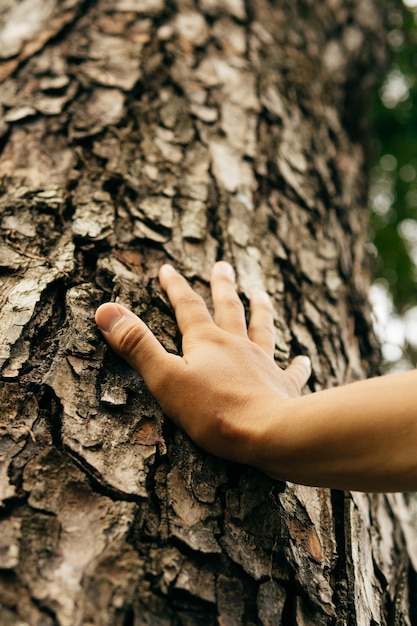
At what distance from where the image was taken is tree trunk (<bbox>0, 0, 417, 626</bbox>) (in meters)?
0.90

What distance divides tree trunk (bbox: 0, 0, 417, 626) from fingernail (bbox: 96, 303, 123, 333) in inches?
2.2

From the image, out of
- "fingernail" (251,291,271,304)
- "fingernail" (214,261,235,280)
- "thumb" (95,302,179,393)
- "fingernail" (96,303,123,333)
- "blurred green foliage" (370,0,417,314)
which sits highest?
"blurred green foliage" (370,0,417,314)

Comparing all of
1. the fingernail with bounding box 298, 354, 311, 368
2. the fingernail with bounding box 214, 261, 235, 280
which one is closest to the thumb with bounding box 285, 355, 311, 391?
the fingernail with bounding box 298, 354, 311, 368

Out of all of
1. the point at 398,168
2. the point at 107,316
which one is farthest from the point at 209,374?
the point at 398,168

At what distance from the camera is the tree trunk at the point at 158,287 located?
2.95 ft

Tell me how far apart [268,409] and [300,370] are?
0.34 meters

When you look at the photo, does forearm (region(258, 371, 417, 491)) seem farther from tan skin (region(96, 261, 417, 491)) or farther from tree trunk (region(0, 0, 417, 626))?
tree trunk (region(0, 0, 417, 626))

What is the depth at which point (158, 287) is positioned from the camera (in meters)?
1.33

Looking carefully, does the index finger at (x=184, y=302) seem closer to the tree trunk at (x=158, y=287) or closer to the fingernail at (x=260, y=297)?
the tree trunk at (x=158, y=287)

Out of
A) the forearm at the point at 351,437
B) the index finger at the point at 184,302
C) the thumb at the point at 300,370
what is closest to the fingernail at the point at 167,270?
the index finger at the point at 184,302

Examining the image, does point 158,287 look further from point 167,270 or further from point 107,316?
point 107,316

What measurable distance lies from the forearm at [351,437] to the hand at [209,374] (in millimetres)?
48

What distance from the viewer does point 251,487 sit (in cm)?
106

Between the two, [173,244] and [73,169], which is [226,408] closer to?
[173,244]
